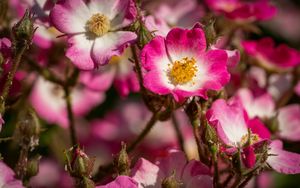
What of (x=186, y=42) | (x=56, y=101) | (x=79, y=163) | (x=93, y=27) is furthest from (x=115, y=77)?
(x=79, y=163)

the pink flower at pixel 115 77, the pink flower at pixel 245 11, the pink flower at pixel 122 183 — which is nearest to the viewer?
the pink flower at pixel 122 183

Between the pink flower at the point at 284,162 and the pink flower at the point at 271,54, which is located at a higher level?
the pink flower at the point at 271,54

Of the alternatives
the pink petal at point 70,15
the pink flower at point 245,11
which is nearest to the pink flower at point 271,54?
the pink flower at point 245,11

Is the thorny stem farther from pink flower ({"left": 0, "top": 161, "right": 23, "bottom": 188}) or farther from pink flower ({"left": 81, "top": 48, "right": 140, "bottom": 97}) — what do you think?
pink flower ({"left": 81, "top": 48, "right": 140, "bottom": 97})

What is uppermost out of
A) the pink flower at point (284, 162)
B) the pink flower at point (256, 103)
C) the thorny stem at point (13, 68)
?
the thorny stem at point (13, 68)

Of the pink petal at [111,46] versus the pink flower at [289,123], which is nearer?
the pink petal at [111,46]

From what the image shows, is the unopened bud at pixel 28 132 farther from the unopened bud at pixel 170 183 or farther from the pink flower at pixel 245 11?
the pink flower at pixel 245 11

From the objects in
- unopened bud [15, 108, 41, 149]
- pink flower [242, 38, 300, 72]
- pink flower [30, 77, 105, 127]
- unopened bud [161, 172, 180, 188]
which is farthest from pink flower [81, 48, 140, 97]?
unopened bud [161, 172, 180, 188]
